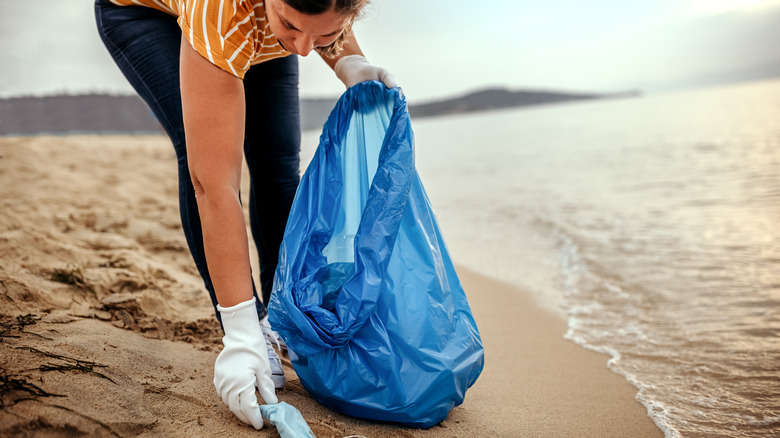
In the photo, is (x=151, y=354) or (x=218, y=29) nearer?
(x=218, y=29)

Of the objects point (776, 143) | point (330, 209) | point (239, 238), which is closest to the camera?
point (239, 238)

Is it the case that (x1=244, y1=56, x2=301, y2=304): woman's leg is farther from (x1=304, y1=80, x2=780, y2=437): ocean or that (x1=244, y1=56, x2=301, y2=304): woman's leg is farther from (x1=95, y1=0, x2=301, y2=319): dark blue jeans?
(x1=304, y1=80, x2=780, y2=437): ocean

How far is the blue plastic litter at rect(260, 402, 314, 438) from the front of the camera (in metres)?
0.93

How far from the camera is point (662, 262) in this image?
2.57 metres

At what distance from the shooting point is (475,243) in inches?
127

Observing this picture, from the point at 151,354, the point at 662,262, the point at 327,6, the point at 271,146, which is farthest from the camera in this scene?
the point at 662,262

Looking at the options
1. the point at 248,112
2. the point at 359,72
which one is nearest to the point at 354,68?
the point at 359,72

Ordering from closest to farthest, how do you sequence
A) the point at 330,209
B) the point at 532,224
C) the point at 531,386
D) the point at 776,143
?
the point at 330,209 → the point at 531,386 → the point at 532,224 → the point at 776,143

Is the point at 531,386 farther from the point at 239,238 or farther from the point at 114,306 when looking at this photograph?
the point at 114,306

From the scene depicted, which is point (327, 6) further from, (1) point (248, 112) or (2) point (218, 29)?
(1) point (248, 112)

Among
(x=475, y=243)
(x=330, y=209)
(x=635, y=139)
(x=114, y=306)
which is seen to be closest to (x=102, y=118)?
(x=475, y=243)

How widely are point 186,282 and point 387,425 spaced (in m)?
1.09

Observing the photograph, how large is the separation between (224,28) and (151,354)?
0.77 metres

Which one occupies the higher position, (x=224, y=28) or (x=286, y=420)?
(x=224, y=28)
